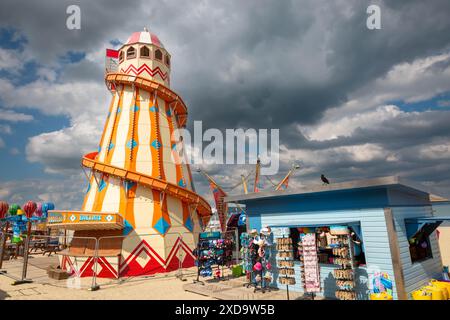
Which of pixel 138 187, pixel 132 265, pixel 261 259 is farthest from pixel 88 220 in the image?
pixel 261 259

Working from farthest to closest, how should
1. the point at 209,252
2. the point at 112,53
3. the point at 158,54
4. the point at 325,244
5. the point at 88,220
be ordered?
the point at 112,53 < the point at 158,54 < the point at 88,220 < the point at 209,252 < the point at 325,244

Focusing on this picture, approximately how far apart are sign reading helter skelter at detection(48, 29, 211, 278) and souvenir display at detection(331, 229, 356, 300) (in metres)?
11.3

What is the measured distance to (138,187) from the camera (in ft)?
65.5

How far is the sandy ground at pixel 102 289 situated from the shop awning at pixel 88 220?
11.3 feet

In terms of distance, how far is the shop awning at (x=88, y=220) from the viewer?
17.4 meters

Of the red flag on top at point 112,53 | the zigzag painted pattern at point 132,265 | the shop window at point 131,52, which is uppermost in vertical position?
the red flag on top at point 112,53

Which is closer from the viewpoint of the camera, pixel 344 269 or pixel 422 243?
pixel 344 269

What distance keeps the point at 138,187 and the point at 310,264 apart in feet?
46.9

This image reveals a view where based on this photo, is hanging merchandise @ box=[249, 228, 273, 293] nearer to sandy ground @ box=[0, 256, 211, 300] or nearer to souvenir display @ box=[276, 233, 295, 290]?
souvenir display @ box=[276, 233, 295, 290]

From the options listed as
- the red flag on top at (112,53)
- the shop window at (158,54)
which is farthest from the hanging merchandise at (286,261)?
the red flag on top at (112,53)

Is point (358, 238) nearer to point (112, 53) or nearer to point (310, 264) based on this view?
point (310, 264)

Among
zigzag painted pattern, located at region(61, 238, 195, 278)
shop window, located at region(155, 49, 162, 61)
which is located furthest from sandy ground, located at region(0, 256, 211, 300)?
shop window, located at region(155, 49, 162, 61)

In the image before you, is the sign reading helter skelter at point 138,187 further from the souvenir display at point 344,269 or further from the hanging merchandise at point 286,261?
the souvenir display at point 344,269

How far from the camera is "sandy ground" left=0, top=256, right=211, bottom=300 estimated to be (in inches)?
496
